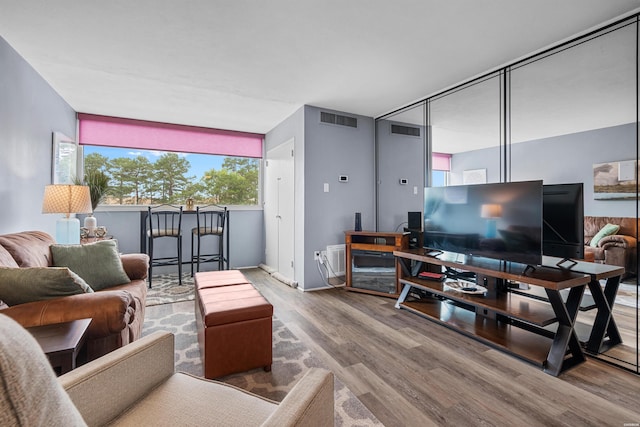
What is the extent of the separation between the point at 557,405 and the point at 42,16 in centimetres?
400

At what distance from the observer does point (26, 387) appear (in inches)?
14.8

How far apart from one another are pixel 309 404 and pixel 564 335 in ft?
6.72

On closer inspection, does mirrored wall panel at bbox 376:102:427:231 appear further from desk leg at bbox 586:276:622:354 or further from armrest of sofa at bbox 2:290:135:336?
armrest of sofa at bbox 2:290:135:336

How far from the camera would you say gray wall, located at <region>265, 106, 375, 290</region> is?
3.90 m

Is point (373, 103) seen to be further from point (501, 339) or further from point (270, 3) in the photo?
point (501, 339)

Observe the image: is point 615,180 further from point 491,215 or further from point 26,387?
point 26,387

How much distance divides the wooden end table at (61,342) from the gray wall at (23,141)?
1.85 metres

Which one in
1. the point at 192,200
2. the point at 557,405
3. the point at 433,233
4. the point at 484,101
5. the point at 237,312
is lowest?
the point at 557,405

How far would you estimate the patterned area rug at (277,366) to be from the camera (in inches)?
62.8

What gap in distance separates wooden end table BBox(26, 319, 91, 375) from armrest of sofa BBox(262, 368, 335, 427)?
792 mm

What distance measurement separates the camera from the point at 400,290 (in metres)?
3.56

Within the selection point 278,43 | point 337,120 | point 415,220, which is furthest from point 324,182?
point 278,43

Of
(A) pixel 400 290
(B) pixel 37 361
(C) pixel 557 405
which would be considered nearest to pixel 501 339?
(C) pixel 557 405

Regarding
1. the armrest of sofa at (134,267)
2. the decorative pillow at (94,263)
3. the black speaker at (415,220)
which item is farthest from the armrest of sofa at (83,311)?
the black speaker at (415,220)
